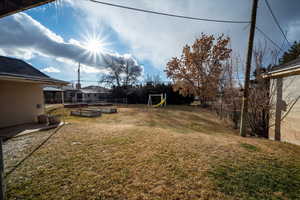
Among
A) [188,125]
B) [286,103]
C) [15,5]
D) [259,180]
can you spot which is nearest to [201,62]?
[188,125]

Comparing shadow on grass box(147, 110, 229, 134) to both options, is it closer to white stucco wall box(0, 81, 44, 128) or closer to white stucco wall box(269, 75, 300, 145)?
white stucco wall box(269, 75, 300, 145)

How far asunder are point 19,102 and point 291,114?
12172 millimetres

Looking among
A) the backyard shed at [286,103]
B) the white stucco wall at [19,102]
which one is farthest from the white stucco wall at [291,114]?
the white stucco wall at [19,102]

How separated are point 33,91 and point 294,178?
10.4 metres

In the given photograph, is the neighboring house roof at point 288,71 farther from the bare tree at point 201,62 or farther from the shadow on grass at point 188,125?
the bare tree at point 201,62

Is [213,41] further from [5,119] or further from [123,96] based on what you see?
[5,119]

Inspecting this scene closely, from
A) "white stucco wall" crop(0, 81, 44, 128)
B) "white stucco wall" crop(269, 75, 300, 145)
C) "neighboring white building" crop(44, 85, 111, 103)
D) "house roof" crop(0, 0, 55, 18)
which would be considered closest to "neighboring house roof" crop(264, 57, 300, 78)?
"white stucco wall" crop(269, 75, 300, 145)

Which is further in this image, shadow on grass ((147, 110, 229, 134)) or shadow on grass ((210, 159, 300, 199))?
shadow on grass ((147, 110, 229, 134))

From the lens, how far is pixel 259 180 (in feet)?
7.09

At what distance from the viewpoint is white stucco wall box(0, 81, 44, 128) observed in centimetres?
559

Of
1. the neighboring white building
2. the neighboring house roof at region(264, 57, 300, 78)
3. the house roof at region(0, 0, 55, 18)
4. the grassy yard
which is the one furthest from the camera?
the neighboring white building

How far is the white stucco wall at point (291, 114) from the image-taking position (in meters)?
4.34

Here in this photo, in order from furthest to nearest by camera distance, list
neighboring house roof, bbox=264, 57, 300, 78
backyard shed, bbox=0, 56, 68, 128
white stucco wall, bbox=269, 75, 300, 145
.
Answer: backyard shed, bbox=0, 56, 68, 128, white stucco wall, bbox=269, 75, 300, 145, neighboring house roof, bbox=264, 57, 300, 78

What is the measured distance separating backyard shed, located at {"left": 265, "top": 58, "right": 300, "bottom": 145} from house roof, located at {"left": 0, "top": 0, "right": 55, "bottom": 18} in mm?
7447
